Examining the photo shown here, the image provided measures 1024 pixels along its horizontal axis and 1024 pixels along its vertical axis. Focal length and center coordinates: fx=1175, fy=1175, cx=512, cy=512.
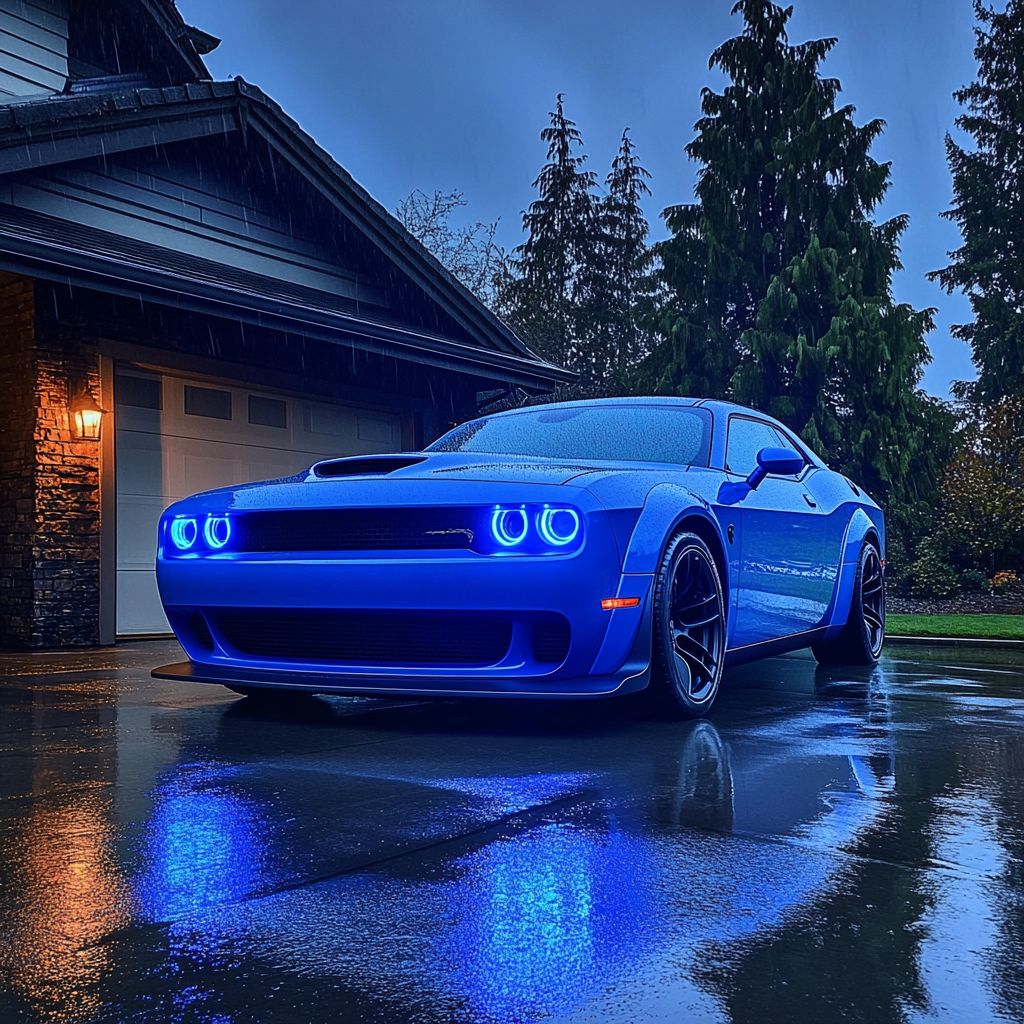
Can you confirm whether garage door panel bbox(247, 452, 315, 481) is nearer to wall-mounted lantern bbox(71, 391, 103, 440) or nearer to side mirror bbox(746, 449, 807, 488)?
wall-mounted lantern bbox(71, 391, 103, 440)

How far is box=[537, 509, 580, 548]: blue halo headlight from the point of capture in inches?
155

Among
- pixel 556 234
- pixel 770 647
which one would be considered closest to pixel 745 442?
pixel 770 647

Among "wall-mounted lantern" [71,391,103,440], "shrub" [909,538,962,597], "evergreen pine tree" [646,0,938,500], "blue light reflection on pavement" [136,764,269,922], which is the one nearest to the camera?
"blue light reflection on pavement" [136,764,269,922]

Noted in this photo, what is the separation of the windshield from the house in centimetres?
445

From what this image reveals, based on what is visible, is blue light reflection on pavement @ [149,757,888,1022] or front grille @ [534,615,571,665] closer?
blue light reflection on pavement @ [149,757,888,1022]

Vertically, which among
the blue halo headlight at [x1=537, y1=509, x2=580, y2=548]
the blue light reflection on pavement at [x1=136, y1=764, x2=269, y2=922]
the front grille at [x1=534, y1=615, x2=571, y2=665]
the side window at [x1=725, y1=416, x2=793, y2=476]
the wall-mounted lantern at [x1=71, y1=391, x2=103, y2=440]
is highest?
the wall-mounted lantern at [x1=71, y1=391, x2=103, y2=440]

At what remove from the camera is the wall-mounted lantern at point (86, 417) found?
9469 millimetres

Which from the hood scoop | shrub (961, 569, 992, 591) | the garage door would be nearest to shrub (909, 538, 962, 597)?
shrub (961, 569, 992, 591)

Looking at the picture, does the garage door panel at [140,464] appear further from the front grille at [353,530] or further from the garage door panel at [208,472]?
the front grille at [353,530]

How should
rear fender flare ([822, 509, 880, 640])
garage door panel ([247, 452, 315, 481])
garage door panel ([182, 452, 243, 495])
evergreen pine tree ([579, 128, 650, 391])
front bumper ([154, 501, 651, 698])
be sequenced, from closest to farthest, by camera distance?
front bumper ([154, 501, 651, 698]) → rear fender flare ([822, 509, 880, 640]) → garage door panel ([182, 452, 243, 495]) → garage door panel ([247, 452, 315, 481]) → evergreen pine tree ([579, 128, 650, 391])

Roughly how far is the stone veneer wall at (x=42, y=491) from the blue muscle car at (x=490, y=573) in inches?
→ 198

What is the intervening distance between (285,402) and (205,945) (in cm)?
1004

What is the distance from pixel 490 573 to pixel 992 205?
32.6m

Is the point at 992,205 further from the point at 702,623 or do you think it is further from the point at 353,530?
the point at 353,530
